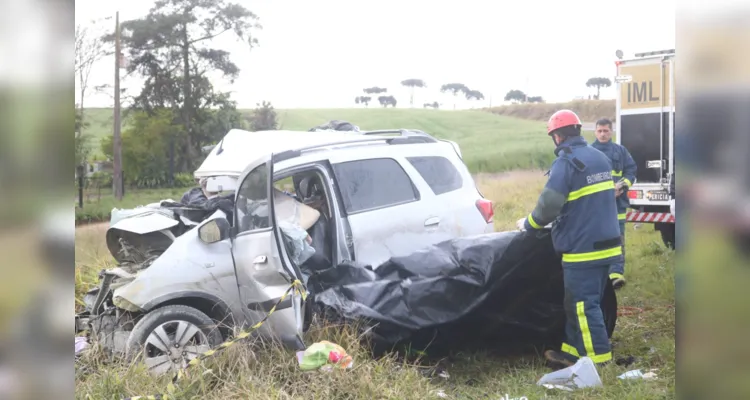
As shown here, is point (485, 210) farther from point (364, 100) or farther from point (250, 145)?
point (250, 145)

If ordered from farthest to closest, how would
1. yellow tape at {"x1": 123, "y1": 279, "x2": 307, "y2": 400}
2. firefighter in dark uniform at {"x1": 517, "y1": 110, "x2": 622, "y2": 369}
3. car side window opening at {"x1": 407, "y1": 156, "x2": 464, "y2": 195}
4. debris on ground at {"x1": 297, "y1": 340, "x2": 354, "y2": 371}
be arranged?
car side window opening at {"x1": 407, "y1": 156, "x2": 464, "y2": 195} < firefighter in dark uniform at {"x1": 517, "y1": 110, "x2": 622, "y2": 369} < debris on ground at {"x1": 297, "y1": 340, "x2": 354, "y2": 371} < yellow tape at {"x1": 123, "y1": 279, "x2": 307, "y2": 400}

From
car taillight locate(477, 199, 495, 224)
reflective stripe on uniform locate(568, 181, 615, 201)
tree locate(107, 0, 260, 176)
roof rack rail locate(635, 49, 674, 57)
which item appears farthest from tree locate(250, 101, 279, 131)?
roof rack rail locate(635, 49, 674, 57)

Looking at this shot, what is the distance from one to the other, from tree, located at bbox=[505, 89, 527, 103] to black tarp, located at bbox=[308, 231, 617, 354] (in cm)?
189

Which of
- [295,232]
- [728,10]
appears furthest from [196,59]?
[728,10]

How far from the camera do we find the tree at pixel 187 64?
5.32 metres

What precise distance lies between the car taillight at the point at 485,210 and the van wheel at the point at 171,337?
7.36ft

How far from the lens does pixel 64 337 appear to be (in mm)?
2506

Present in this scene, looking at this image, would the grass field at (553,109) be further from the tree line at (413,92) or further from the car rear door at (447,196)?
the car rear door at (447,196)

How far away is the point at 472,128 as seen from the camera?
592 centimetres

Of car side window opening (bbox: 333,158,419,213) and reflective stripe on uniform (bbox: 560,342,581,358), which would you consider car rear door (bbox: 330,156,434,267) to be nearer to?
car side window opening (bbox: 333,158,419,213)

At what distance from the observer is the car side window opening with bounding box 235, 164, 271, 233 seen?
162 inches

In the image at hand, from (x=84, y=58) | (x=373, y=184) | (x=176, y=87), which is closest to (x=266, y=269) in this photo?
(x=373, y=184)

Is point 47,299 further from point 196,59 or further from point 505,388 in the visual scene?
point 196,59

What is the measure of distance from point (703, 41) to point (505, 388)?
2.50 m
